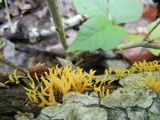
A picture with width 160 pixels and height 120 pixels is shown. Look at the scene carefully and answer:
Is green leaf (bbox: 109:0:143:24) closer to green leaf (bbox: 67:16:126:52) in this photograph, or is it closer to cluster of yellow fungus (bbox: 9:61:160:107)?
green leaf (bbox: 67:16:126:52)

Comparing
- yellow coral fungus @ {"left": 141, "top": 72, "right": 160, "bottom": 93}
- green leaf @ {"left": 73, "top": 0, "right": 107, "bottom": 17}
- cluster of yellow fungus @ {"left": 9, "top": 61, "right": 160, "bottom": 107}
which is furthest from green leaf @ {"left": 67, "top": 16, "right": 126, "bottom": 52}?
yellow coral fungus @ {"left": 141, "top": 72, "right": 160, "bottom": 93}

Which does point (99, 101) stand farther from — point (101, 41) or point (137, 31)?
point (137, 31)

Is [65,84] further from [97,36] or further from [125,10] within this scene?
[125,10]

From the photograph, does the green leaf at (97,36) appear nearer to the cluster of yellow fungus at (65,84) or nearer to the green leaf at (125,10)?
the green leaf at (125,10)

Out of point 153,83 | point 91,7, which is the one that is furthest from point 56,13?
point 153,83

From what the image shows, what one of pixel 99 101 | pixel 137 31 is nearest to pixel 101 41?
pixel 99 101

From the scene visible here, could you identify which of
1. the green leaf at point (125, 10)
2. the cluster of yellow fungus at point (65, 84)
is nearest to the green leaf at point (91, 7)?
the green leaf at point (125, 10)
